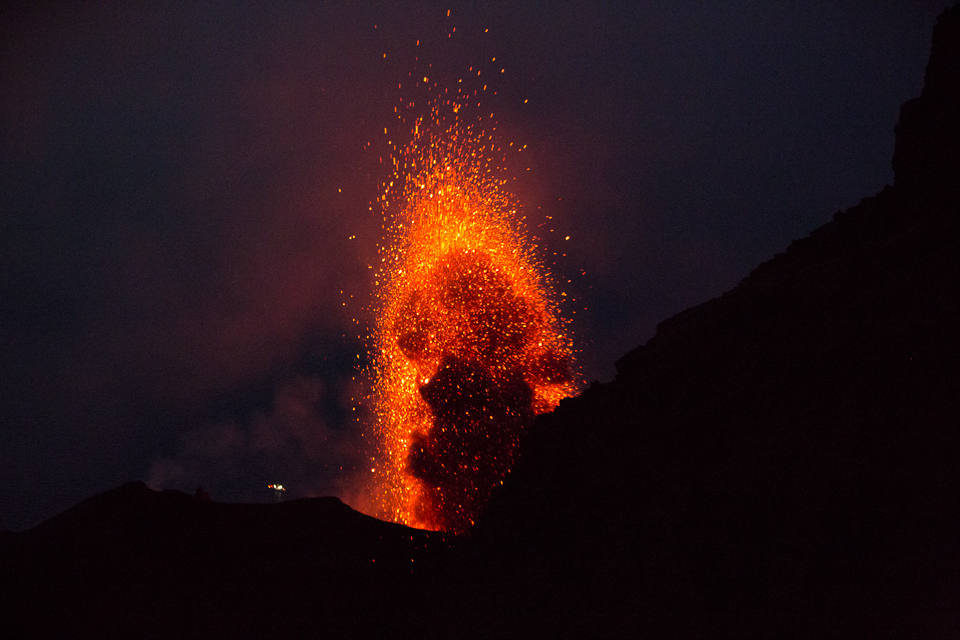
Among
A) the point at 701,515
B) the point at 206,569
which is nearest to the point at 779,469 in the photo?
the point at 701,515

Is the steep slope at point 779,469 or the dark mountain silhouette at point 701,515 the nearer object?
the steep slope at point 779,469

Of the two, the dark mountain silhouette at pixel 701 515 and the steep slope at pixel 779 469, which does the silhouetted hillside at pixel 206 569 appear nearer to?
the dark mountain silhouette at pixel 701 515

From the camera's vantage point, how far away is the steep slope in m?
5.43

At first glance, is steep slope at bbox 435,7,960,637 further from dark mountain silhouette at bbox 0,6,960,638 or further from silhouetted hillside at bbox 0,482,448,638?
silhouetted hillside at bbox 0,482,448,638

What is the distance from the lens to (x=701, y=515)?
6.82 m

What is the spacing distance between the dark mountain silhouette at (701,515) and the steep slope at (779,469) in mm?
28

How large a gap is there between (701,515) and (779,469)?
1.12 metres

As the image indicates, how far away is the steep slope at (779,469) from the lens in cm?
543

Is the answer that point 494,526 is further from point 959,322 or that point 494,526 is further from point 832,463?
point 959,322

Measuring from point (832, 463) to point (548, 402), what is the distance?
16111mm

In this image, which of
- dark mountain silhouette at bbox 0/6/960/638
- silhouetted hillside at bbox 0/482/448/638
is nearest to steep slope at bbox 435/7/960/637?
dark mountain silhouette at bbox 0/6/960/638

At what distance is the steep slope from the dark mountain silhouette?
0.03 meters

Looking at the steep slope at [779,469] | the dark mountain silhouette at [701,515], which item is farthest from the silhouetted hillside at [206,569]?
the steep slope at [779,469]

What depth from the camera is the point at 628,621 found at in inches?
242
